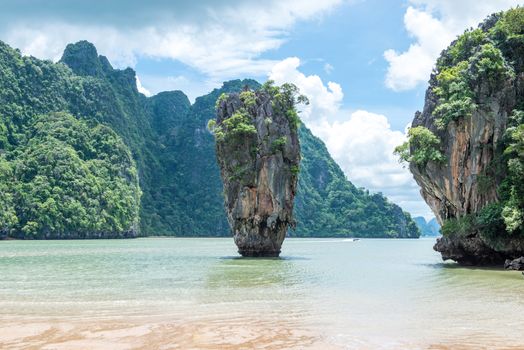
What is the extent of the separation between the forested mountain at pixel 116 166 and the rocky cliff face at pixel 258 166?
176ft

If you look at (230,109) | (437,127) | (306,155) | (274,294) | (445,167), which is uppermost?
(306,155)

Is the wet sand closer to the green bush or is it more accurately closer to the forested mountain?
the green bush

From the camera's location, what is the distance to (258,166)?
36.7 metres

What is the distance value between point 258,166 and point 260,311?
2336cm

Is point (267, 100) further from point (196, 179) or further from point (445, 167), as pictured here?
point (196, 179)

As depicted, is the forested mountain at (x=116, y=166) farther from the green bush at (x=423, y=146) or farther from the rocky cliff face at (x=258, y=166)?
the green bush at (x=423, y=146)

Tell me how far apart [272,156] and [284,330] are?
85.3ft

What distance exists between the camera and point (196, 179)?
512 ft

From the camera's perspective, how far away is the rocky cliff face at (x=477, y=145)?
86.5 feet

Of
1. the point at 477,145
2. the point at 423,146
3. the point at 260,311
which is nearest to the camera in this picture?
the point at 260,311

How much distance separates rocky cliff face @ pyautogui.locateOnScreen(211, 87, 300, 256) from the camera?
1442 inches

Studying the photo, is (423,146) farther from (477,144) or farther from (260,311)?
(260,311)

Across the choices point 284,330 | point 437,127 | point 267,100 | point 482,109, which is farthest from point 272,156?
point 284,330

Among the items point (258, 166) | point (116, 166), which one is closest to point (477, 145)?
point (258, 166)
